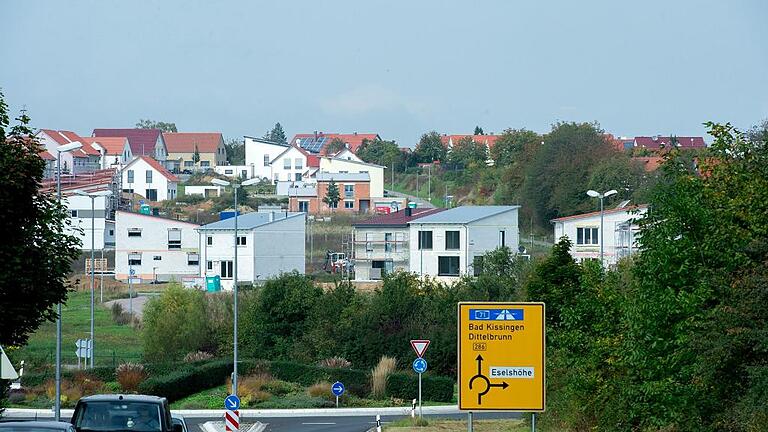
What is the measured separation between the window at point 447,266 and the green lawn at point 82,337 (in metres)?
23.3

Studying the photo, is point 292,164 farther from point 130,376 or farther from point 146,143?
point 130,376

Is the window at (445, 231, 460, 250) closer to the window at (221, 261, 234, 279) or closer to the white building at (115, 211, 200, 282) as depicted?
the window at (221, 261, 234, 279)

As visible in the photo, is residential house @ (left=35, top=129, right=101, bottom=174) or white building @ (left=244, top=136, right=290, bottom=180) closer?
residential house @ (left=35, top=129, right=101, bottom=174)

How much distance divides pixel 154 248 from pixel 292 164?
186ft

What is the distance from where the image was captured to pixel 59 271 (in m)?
22.6

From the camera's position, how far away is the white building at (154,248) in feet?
326

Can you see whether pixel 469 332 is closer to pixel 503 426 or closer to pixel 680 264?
pixel 680 264

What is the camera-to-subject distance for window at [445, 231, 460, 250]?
84.8 m

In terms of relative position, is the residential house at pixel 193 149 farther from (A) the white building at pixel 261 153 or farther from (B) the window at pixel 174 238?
(B) the window at pixel 174 238

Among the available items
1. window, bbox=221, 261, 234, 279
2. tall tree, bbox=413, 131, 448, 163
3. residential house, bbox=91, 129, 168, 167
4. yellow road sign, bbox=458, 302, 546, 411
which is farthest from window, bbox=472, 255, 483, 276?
residential house, bbox=91, 129, 168, 167

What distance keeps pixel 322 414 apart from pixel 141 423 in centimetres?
2983

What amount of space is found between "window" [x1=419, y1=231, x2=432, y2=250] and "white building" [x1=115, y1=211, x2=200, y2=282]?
Result: 2164 centimetres

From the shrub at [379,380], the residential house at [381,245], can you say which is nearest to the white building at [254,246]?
the residential house at [381,245]

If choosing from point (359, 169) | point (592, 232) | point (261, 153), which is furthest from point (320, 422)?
point (261, 153)
